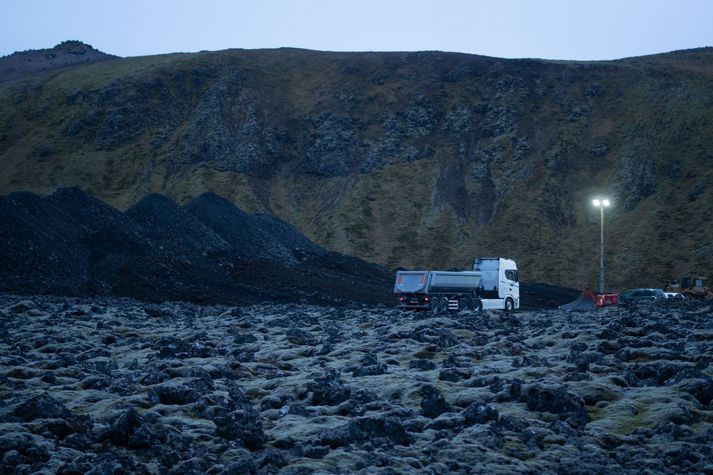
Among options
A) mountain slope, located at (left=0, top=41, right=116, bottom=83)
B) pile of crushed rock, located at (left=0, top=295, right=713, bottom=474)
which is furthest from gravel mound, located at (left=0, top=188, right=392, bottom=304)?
mountain slope, located at (left=0, top=41, right=116, bottom=83)

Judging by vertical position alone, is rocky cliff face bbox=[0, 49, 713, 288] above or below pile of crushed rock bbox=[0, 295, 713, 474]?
above

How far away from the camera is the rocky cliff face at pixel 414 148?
69312 millimetres

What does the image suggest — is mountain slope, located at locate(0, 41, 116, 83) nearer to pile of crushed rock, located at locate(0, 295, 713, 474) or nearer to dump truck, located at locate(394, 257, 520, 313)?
dump truck, located at locate(394, 257, 520, 313)

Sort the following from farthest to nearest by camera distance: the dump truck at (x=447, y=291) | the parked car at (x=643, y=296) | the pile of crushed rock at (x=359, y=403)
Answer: the parked car at (x=643, y=296) < the dump truck at (x=447, y=291) < the pile of crushed rock at (x=359, y=403)

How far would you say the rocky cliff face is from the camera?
69312 millimetres

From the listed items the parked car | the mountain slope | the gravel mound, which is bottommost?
the parked car

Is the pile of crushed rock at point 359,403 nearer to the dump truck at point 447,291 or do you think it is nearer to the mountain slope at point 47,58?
the dump truck at point 447,291

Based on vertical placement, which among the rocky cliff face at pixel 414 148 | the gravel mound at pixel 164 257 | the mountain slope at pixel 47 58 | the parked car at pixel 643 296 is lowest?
the parked car at pixel 643 296

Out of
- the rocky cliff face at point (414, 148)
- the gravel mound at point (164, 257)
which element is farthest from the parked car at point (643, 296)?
the gravel mound at point (164, 257)

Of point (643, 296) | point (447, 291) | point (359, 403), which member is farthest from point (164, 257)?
point (359, 403)

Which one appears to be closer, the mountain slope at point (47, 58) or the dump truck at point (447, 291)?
the dump truck at point (447, 291)

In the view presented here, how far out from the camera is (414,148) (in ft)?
276

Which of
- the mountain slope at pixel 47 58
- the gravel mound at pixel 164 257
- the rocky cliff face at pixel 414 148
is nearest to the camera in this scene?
the gravel mound at pixel 164 257

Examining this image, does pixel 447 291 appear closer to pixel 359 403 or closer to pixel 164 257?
pixel 164 257
